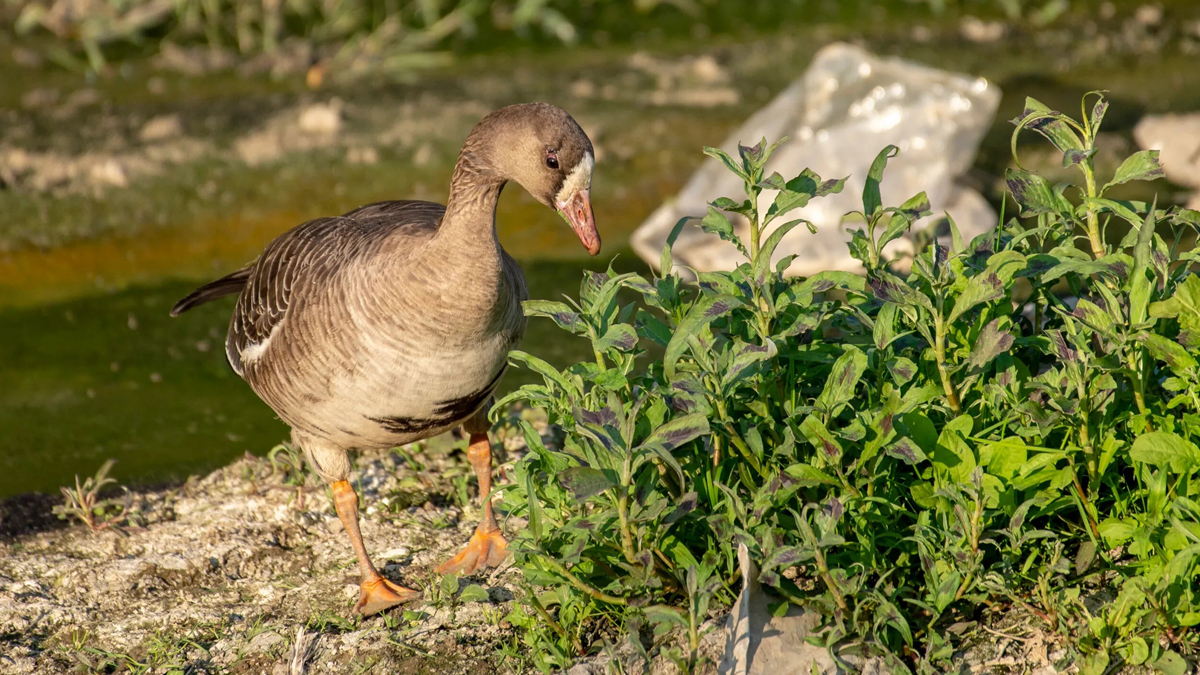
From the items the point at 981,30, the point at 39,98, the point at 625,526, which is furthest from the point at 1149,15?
the point at 39,98

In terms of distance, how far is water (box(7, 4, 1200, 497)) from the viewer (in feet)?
16.8

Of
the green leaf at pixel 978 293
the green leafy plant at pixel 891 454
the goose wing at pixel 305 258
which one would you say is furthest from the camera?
the goose wing at pixel 305 258

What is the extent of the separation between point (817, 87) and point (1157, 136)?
2.03m

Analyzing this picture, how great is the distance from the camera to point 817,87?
270 inches

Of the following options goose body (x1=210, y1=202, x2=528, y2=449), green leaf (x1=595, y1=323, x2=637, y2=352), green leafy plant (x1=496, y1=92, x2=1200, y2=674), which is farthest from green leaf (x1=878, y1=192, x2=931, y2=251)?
goose body (x1=210, y1=202, x2=528, y2=449)

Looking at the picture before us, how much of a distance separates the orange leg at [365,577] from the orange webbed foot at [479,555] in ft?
0.47

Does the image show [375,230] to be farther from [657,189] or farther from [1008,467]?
[657,189]

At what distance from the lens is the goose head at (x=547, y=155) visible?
348cm

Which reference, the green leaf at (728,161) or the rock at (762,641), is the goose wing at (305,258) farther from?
the rock at (762,641)

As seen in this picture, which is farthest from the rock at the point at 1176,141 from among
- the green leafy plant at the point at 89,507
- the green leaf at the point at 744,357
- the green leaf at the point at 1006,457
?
the green leafy plant at the point at 89,507

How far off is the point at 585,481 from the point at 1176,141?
5.47 metres

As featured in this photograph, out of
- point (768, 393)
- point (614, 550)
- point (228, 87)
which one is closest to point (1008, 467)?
point (768, 393)

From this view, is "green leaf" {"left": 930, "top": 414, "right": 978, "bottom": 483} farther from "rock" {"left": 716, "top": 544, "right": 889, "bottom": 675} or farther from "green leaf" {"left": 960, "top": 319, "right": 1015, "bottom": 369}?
"rock" {"left": 716, "top": 544, "right": 889, "bottom": 675}

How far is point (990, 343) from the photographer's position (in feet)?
9.66
